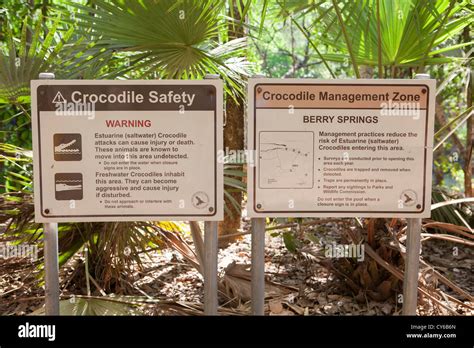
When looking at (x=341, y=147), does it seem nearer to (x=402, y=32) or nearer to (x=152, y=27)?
(x=152, y=27)

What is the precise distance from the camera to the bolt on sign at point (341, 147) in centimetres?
229

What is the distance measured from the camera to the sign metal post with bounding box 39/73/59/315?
7.55 ft

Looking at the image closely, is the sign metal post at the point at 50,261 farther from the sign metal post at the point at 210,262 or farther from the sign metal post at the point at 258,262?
the sign metal post at the point at 258,262

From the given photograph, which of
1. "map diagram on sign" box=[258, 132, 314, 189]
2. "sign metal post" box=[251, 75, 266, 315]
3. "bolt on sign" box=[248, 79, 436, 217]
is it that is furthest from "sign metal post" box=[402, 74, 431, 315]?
"sign metal post" box=[251, 75, 266, 315]

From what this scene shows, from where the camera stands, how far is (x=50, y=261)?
2305 millimetres

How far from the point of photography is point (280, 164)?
2.32 m

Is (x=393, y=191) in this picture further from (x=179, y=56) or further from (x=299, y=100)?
(x=179, y=56)

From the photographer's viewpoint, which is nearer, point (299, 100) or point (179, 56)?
point (299, 100)

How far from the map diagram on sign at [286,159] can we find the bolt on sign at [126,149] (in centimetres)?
19

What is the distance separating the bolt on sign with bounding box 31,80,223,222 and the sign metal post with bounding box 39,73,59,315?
41mm

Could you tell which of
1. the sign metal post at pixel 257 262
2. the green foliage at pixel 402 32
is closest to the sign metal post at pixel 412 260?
the sign metal post at pixel 257 262

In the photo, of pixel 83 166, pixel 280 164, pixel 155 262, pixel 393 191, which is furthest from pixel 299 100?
pixel 155 262

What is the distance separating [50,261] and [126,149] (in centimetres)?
55

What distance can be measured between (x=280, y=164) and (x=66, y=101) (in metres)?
0.90
